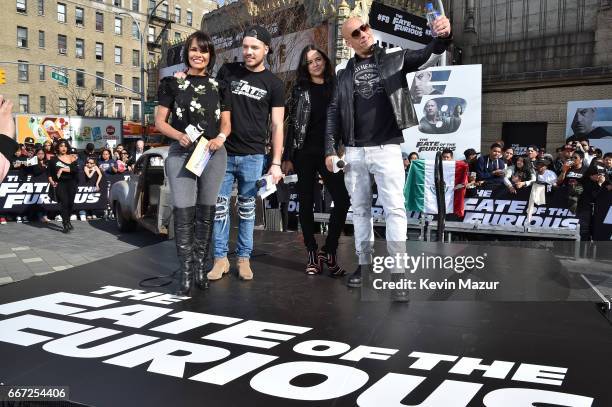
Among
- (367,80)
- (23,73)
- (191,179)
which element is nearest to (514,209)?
(367,80)

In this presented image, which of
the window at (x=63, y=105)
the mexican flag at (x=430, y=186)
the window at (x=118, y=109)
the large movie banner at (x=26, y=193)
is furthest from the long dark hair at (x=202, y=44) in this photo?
the window at (x=118, y=109)

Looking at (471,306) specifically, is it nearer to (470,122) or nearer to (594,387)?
(594,387)

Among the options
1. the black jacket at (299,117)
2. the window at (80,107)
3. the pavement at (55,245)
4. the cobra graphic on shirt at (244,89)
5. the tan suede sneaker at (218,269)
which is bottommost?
the pavement at (55,245)

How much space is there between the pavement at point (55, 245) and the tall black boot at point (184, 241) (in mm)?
3273

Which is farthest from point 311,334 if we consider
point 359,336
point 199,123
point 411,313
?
point 199,123

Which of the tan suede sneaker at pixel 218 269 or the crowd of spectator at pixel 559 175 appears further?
the crowd of spectator at pixel 559 175

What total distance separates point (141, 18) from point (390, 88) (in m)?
57.3

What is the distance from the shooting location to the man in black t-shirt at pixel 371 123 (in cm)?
323

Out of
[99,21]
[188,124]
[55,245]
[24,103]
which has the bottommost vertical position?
[55,245]

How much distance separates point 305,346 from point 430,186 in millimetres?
5691

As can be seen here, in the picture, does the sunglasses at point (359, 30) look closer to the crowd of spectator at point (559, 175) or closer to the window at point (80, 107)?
the crowd of spectator at point (559, 175)

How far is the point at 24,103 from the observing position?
47.1m

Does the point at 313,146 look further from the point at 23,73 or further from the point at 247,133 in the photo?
the point at 23,73

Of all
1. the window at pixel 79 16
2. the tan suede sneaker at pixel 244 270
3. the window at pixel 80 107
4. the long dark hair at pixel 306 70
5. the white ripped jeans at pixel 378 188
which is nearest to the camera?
the white ripped jeans at pixel 378 188
